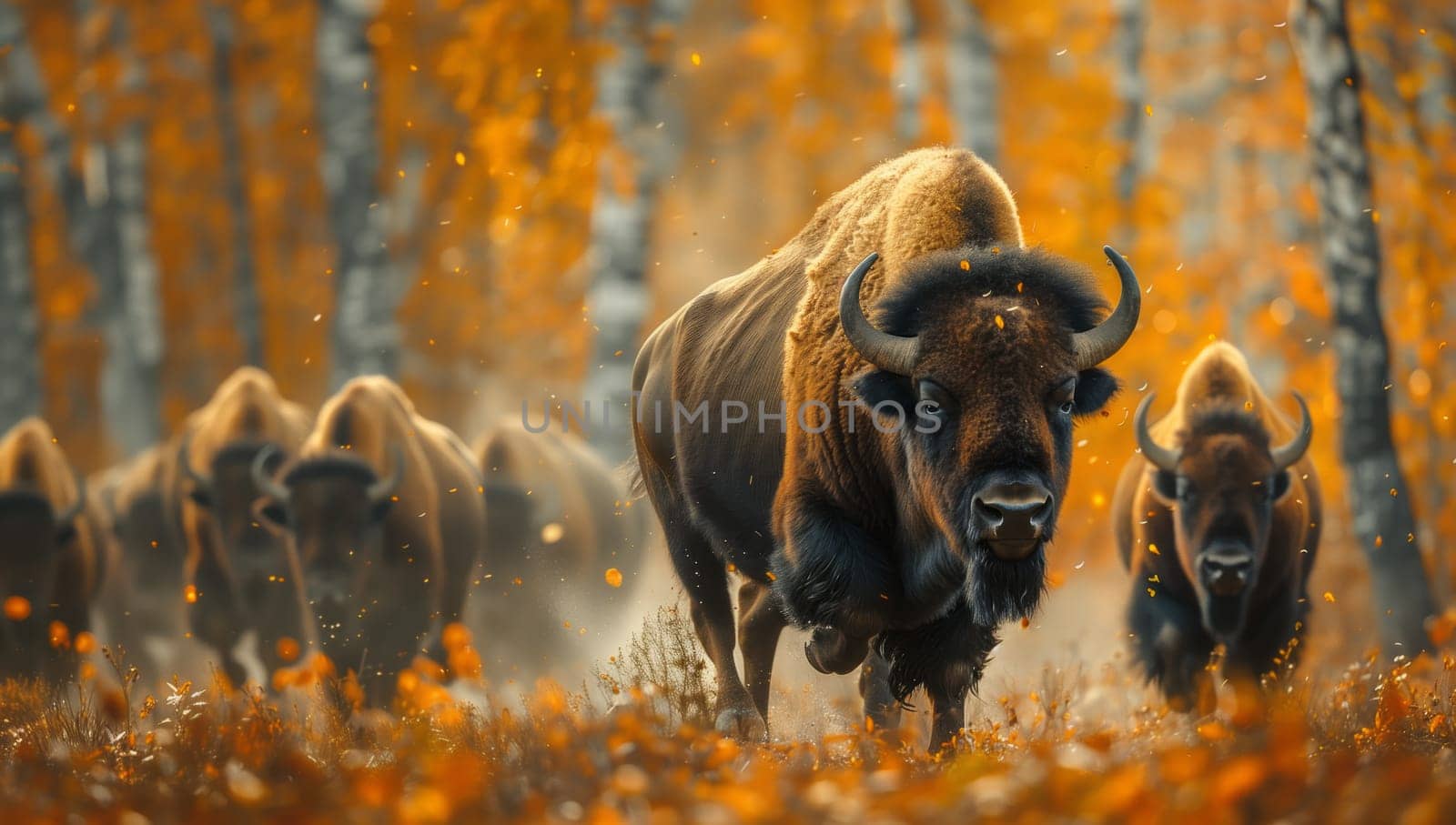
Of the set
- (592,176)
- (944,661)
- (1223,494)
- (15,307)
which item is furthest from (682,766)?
(15,307)

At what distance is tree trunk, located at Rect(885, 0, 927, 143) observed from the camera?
1277cm

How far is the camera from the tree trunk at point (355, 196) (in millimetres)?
12516

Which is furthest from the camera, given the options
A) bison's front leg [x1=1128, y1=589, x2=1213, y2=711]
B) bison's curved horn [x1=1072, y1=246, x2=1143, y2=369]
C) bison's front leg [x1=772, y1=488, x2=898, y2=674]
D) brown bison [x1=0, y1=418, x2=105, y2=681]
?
brown bison [x1=0, y1=418, x2=105, y2=681]

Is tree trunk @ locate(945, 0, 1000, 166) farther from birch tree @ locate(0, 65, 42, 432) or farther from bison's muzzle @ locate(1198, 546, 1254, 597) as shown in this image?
birch tree @ locate(0, 65, 42, 432)

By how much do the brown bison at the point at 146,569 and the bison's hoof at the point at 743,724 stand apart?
8707mm

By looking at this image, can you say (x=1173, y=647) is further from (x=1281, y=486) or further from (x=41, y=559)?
(x=41, y=559)

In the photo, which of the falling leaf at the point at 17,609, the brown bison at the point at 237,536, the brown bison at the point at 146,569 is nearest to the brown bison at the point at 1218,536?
the brown bison at the point at 237,536

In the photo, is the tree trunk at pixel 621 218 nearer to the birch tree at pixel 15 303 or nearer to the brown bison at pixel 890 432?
the brown bison at pixel 890 432

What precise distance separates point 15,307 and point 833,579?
1272 cm

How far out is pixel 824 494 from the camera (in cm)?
630

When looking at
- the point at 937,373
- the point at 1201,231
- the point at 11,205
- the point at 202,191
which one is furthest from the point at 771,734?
the point at 202,191

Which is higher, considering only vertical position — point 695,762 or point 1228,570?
point 695,762

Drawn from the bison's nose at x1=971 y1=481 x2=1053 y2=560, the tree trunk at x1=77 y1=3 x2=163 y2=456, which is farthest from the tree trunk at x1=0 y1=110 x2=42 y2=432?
the bison's nose at x1=971 y1=481 x2=1053 y2=560

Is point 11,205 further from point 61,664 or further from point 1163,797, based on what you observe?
point 1163,797
